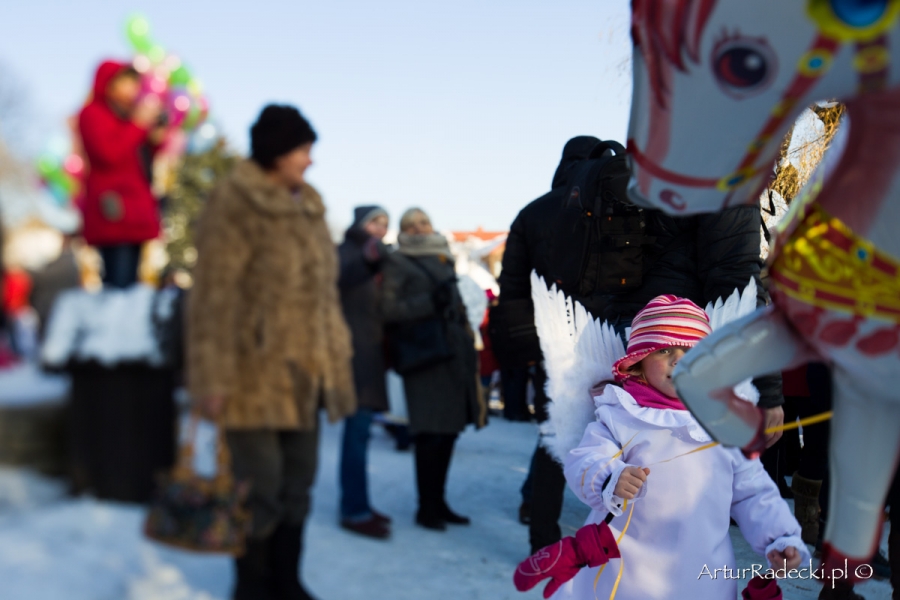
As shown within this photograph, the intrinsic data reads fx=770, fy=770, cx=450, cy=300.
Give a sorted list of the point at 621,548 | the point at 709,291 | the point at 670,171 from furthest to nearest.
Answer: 1. the point at 709,291
2. the point at 621,548
3. the point at 670,171

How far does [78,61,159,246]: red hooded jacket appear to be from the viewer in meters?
1.09

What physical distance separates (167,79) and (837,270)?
987 mm

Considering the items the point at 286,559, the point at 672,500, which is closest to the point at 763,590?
the point at 672,500

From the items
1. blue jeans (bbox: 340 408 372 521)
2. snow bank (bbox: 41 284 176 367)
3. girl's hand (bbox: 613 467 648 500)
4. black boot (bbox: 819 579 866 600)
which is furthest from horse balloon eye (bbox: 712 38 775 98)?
black boot (bbox: 819 579 866 600)

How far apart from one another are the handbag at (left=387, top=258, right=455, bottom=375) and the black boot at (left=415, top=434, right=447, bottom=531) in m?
0.47

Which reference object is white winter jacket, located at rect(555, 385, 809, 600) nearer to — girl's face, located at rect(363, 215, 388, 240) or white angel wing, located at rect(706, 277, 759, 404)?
white angel wing, located at rect(706, 277, 759, 404)

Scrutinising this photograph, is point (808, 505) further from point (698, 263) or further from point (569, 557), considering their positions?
point (569, 557)

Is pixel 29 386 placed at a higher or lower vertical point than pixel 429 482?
higher

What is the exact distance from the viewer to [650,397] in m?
1.96

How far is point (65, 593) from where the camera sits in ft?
3.55

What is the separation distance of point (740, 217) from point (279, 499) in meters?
1.72

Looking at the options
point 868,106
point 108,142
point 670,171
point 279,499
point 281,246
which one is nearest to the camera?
point 868,106

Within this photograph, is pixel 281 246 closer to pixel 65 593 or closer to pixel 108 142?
pixel 108 142

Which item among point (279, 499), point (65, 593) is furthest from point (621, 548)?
point (65, 593)
